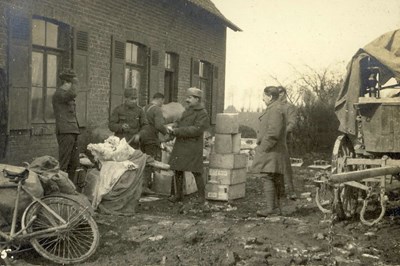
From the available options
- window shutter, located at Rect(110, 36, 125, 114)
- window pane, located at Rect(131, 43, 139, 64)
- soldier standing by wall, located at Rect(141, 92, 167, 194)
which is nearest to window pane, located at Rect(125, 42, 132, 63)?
window pane, located at Rect(131, 43, 139, 64)

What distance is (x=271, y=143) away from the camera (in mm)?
7797

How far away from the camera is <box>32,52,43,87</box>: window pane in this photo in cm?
966

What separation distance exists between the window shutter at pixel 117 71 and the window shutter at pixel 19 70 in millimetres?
2966

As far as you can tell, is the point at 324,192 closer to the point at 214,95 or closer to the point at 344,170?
the point at 344,170

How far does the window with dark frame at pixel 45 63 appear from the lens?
968 centimetres

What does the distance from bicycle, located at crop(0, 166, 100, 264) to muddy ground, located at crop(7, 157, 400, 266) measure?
16cm

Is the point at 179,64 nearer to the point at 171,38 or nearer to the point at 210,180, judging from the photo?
the point at 171,38

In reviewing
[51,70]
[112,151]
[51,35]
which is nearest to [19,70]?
[51,70]

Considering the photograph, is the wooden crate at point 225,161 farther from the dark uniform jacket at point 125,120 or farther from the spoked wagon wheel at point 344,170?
the spoked wagon wheel at point 344,170

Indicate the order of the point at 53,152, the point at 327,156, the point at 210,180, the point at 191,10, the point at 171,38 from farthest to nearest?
the point at 327,156, the point at 191,10, the point at 171,38, the point at 53,152, the point at 210,180

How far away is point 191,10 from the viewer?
16234 mm

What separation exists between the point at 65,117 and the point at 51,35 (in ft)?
7.91

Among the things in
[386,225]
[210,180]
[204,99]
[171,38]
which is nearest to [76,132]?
[210,180]

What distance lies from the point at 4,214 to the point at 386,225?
5091 mm
